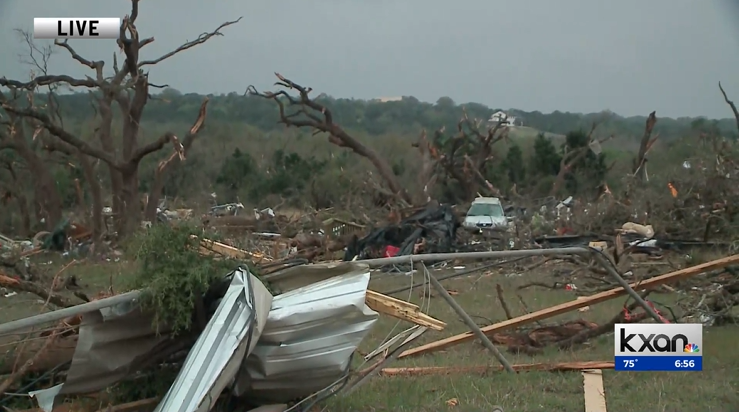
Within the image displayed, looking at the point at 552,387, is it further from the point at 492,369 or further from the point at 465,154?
the point at 465,154

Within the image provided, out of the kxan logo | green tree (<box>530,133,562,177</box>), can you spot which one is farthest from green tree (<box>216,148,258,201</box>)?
the kxan logo

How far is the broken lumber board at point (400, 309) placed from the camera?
4668 millimetres

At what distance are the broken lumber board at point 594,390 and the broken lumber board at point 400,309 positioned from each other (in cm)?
110

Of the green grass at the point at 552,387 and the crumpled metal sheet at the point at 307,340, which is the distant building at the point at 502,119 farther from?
the crumpled metal sheet at the point at 307,340

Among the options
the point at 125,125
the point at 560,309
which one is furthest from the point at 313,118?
the point at 560,309

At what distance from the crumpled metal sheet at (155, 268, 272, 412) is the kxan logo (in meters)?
3.11

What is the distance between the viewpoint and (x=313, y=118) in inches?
1061

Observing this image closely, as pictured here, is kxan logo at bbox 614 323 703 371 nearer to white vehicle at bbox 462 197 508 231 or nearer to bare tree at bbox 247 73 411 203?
white vehicle at bbox 462 197 508 231

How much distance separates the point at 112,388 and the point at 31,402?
0.46m

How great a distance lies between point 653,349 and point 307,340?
3043 mm

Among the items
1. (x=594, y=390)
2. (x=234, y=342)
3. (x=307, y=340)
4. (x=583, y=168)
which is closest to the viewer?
(x=234, y=342)

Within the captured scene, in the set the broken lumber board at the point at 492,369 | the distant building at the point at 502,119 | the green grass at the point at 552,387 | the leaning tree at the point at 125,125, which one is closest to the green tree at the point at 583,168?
the distant building at the point at 502,119

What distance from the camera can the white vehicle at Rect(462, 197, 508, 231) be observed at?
63.7 ft

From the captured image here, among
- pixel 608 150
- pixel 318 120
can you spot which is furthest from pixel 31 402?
pixel 608 150
